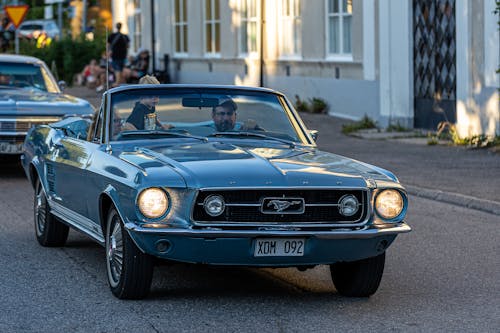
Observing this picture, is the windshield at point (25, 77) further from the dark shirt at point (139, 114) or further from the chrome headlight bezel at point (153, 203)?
the chrome headlight bezel at point (153, 203)

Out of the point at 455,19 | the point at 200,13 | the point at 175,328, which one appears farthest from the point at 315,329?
the point at 200,13

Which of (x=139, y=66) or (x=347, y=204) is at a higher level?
(x=139, y=66)

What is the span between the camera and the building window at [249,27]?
32144 millimetres

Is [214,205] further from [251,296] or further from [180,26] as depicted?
[180,26]

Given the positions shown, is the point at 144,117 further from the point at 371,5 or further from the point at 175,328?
the point at 371,5

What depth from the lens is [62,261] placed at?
1005 cm

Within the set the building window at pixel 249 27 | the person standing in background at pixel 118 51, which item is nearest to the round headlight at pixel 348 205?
the building window at pixel 249 27

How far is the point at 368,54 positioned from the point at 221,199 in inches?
669

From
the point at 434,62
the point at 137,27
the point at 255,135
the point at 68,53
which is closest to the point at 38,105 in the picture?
the point at 255,135

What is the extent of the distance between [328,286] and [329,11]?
61.7 feet

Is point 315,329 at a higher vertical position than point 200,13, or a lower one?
lower

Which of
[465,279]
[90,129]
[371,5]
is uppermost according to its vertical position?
[371,5]

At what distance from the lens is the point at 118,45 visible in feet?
119

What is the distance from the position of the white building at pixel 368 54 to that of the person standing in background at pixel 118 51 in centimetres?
200
